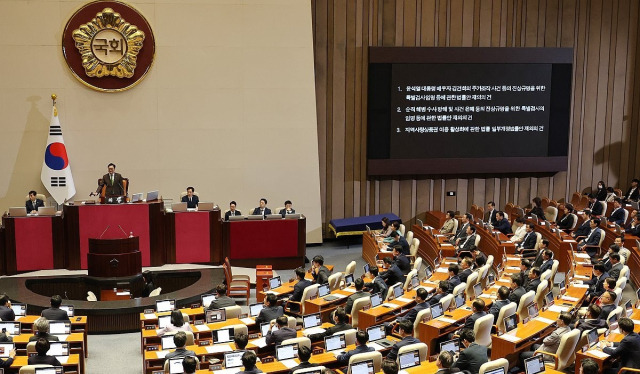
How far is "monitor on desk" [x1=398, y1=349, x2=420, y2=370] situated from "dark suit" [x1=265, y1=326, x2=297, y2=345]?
1504 mm

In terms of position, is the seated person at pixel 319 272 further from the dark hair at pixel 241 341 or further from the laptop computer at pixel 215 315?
the dark hair at pixel 241 341

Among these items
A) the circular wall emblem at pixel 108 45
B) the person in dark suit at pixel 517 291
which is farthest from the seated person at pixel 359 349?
the circular wall emblem at pixel 108 45

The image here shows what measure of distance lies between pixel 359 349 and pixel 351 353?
122mm

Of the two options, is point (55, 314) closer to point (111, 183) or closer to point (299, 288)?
point (299, 288)

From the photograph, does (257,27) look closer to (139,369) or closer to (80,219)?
(80,219)

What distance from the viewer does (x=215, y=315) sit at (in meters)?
10.2

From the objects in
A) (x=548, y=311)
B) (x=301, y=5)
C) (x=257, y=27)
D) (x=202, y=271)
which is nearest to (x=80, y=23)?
(x=257, y=27)

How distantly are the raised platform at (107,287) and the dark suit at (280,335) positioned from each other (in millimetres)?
3444

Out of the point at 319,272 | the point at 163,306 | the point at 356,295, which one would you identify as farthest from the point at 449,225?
the point at 163,306

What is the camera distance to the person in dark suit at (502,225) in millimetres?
15922

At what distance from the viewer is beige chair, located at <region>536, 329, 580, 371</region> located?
8492 mm

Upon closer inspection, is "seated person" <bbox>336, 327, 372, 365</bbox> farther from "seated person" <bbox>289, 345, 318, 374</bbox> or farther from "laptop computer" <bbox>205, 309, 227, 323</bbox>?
"laptop computer" <bbox>205, 309, 227, 323</bbox>

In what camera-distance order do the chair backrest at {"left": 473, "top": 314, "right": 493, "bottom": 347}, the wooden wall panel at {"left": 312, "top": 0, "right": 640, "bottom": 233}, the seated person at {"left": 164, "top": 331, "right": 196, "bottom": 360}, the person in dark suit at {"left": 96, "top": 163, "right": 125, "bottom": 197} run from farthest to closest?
the wooden wall panel at {"left": 312, "top": 0, "right": 640, "bottom": 233}
the person in dark suit at {"left": 96, "top": 163, "right": 125, "bottom": 197}
the chair backrest at {"left": 473, "top": 314, "right": 493, "bottom": 347}
the seated person at {"left": 164, "top": 331, "right": 196, "bottom": 360}

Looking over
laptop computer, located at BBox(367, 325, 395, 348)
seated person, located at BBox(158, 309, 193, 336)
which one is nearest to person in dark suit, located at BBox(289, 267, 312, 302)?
seated person, located at BBox(158, 309, 193, 336)
